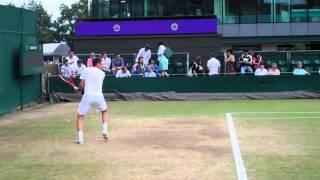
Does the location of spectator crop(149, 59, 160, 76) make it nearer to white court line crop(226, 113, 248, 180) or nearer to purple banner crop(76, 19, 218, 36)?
purple banner crop(76, 19, 218, 36)

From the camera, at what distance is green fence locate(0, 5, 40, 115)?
1983cm

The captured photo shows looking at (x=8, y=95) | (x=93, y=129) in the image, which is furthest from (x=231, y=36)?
(x=93, y=129)

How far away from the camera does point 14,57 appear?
21031 millimetres

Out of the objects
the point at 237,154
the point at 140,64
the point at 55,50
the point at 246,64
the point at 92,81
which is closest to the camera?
the point at 237,154

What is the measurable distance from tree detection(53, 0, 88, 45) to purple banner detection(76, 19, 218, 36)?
64555 millimetres

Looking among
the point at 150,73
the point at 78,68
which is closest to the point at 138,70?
the point at 150,73

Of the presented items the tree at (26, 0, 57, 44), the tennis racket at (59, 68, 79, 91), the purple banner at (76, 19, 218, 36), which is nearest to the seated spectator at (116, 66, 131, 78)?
the tennis racket at (59, 68, 79, 91)

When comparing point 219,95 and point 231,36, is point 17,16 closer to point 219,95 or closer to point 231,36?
point 219,95

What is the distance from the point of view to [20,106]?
21.3 meters

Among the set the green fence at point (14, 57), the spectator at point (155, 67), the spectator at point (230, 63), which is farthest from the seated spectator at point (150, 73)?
the green fence at point (14, 57)

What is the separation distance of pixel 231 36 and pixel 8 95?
101 feet

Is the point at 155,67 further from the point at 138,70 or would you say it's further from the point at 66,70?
the point at 66,70

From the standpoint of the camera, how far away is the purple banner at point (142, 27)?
33.5 metres

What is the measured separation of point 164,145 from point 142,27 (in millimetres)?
22586
